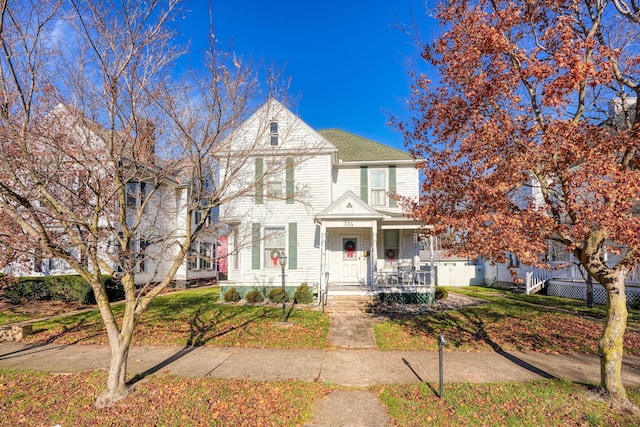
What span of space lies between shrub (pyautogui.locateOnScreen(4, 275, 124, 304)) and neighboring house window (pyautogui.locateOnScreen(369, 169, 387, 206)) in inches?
450

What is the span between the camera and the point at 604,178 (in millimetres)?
5004

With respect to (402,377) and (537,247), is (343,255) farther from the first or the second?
(537,247)

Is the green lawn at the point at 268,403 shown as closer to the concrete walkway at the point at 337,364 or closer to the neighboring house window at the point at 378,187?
the concrete walkway at the point at 337,364

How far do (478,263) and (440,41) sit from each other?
2337 cm

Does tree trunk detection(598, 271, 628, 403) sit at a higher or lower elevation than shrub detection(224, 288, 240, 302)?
higher

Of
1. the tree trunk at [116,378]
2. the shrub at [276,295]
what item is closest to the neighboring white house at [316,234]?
the shrub at [276,295]

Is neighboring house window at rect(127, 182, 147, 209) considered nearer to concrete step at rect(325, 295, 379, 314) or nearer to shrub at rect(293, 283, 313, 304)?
shrub at rect(293, 283, 313, 304)

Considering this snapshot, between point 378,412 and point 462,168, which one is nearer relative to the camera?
point 378,412

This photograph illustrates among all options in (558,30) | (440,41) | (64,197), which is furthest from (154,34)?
(558,30)

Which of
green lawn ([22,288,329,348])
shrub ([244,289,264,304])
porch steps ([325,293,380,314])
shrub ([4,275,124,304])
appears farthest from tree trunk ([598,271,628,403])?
shrub ([4,275,124,304])

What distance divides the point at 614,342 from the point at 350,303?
7.72m

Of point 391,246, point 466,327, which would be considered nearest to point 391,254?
point 391,246

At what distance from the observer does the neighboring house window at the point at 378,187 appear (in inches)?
601

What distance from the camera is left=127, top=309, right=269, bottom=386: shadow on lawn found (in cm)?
660
